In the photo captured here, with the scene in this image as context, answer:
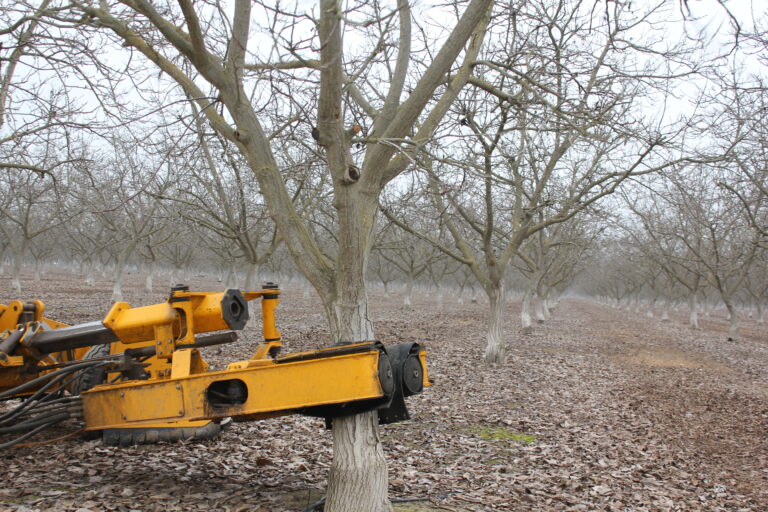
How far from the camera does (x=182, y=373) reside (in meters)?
3.52

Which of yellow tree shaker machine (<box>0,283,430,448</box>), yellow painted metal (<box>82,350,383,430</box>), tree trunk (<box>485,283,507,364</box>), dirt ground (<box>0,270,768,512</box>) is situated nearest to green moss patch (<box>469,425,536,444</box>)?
dirt ground (<box>0,270,768,512</box>)

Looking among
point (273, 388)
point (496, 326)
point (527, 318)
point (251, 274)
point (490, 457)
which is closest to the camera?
point (273, 388)

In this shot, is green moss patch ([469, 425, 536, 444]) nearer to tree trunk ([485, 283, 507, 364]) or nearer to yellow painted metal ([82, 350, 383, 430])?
yellow painted metal ([82, 350, 383, 430])

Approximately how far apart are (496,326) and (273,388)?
400 inches

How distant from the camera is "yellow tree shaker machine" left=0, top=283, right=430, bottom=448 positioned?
316 centimetres

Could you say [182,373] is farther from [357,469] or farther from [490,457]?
[490,457]

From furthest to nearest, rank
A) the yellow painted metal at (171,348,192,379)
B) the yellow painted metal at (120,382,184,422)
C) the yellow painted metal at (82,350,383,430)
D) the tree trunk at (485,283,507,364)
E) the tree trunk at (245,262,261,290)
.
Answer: the tree trunk at (245,262,261,290), the tree trunk at (485,283,507,364), the yellow painted metal at (171,348,192,379), the yellow painted metal at (120,382,184,422), the yellow painted metal at (82,350,383,430)

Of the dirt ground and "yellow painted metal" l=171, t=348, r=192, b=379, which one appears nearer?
"yellow painted metal" l=171, t=348, r=192, b=379

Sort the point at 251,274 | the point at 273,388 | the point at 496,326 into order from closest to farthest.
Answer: the point at 273,388 → the point at 496,326 → the point at 251,274

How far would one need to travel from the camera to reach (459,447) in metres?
6.30

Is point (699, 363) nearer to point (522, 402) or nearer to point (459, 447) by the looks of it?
point (522, 402)

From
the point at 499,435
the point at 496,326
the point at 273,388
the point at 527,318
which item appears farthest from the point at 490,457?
the point at 527,318

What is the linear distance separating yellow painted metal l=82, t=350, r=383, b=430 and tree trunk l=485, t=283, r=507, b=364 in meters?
9.80

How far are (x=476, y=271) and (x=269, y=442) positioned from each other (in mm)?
7724
